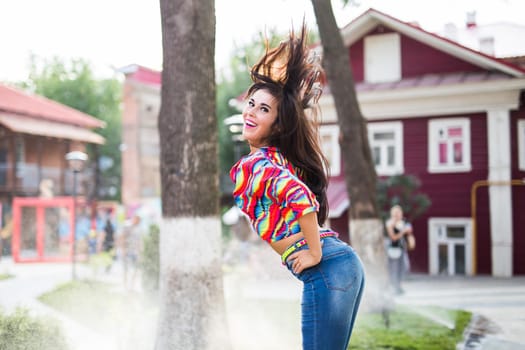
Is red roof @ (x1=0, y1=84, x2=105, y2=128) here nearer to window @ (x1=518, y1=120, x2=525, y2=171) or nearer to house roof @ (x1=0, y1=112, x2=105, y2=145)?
house roof @ (x1=0, y1=112, x2=105, y2=145)

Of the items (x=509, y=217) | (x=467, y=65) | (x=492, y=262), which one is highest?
(x=467, y=65)

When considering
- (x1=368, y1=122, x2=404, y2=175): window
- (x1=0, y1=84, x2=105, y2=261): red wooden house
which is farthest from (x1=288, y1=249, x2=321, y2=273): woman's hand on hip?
(x1=368, y1=122, x2=404, y2=175): window

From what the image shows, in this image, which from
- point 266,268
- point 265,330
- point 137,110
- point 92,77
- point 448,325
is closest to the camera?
point 265,330

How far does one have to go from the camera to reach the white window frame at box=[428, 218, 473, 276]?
2078 cm

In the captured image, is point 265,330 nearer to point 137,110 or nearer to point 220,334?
point 220,334

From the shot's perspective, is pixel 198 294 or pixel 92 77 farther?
pixel 92 77

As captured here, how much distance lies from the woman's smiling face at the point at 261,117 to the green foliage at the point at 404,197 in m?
17.7

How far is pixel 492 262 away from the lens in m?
20.2

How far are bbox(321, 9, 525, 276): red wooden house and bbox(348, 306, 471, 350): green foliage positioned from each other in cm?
1147

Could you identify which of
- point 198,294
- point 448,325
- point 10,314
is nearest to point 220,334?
point 198,294

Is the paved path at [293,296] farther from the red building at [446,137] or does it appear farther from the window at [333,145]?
the window at [333,145]

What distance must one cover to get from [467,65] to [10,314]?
1879 centimetres

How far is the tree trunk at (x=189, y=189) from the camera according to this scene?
5.22 meters

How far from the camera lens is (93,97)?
46.2 m
